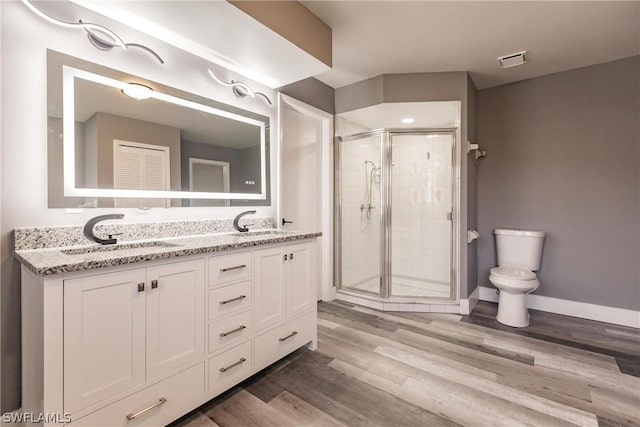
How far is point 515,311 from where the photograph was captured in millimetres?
2615

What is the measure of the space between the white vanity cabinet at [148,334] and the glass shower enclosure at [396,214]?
1.63m

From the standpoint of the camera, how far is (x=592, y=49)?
245 cm

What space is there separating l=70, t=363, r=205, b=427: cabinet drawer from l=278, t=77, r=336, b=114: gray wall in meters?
2.29

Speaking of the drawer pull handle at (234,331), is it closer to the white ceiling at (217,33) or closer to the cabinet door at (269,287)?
the cabinet door at (269,287)

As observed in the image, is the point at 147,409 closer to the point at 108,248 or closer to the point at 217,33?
the point at 108,248

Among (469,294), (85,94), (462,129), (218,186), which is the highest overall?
(462,129)

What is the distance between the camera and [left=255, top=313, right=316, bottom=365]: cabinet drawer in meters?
1.79

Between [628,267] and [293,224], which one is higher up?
[293,224]

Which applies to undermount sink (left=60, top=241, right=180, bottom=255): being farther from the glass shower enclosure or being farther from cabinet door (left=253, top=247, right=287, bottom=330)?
the glass shower enclosure

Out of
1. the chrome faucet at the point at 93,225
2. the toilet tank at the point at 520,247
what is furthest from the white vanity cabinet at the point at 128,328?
the toilet tank at the point at 520,247

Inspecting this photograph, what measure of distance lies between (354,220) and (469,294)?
4.80ft

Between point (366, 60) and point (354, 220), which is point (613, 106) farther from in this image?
point (354, 220)

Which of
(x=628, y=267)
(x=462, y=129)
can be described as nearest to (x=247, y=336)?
(x=462, y=129)

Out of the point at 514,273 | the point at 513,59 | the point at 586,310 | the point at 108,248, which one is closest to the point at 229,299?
the point at 108,248
